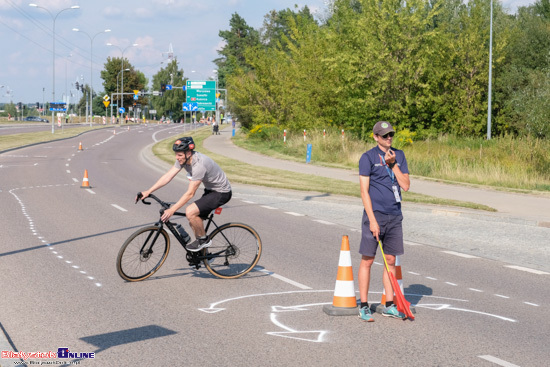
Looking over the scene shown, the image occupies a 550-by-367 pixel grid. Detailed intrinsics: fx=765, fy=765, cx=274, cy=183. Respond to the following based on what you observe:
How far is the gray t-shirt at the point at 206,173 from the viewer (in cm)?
887

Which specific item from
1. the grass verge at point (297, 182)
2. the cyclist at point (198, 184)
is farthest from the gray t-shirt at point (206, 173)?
the grass verge at point (297, 182)

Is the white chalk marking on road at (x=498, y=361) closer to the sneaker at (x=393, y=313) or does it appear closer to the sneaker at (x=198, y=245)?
the sneaker at (x=393, y=313)

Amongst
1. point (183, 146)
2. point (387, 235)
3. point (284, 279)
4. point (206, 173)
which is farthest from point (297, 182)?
point (387, 235)

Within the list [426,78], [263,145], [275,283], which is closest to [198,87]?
[263,145]

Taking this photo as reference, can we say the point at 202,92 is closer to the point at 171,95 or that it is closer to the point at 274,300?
the point at 274,300

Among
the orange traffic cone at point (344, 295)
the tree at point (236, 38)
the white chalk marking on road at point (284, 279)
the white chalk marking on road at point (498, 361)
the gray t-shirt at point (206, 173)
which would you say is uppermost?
the tree at point (236, 38)

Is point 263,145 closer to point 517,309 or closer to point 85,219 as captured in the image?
point 85,219

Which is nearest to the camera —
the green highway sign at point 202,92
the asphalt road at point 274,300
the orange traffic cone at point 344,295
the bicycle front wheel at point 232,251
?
the asphalt road at point 274,300

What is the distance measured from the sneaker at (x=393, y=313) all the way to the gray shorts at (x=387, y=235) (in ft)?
1.71

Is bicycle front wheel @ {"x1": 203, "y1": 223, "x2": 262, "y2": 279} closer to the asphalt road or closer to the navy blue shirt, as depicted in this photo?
the asphalt road

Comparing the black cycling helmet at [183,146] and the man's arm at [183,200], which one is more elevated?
the black cycling helmet at [183,146]

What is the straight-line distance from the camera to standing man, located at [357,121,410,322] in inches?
286

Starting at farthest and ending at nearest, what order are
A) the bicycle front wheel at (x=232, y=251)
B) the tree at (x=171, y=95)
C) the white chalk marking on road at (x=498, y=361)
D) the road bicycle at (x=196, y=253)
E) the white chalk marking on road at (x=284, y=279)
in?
the tree at (x=171, y=95)
the bicycle front wheel at (x=232, y=251)
the road bicycle at (x=196, y=253)
the white chalk marking on road at (x=284, y=279)
the white chalk marking on road at (x=498, y=361)

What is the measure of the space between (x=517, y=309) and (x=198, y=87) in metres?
56.1
